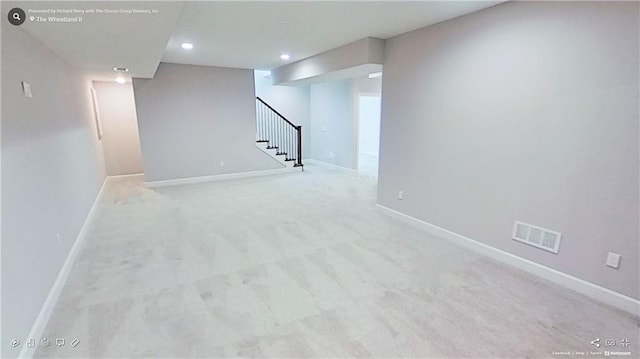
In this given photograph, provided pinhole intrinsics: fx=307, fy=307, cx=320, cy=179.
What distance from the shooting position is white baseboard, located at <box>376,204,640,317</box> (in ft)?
7.65

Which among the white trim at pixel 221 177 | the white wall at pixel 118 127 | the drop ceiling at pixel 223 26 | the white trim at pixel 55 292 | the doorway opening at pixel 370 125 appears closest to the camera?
the white trim at pixel 55 292

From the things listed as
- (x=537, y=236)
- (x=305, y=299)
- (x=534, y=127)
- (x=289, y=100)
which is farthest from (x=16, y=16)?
(x=289, y=100)

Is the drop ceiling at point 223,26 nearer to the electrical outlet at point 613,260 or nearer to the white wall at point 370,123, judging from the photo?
the electrical outlet at point 613,260

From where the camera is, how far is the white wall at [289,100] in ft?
27.6

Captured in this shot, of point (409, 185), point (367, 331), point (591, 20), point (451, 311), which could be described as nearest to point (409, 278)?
point (451, 311)

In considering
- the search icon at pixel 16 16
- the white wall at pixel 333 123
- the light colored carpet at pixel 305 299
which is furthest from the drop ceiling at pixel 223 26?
the white wall at pixel 333 123

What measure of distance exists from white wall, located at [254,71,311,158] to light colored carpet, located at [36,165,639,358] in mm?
5256

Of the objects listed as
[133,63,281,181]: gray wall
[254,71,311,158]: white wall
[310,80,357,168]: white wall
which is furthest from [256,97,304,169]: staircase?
[133,63,281,181]: gray wall

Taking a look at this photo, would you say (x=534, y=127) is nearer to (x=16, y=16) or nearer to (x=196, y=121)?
→ (x=16, y=16)

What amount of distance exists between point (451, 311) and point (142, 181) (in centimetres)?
664

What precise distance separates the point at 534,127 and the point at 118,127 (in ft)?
25.4

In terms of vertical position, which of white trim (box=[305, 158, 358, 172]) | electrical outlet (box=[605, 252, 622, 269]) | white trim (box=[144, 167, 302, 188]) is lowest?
white trim (box=[144, 167, 302, 188])

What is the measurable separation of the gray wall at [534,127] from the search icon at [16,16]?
3629 mm

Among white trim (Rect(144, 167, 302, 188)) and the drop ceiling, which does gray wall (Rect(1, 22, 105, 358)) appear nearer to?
the drop ceiling
